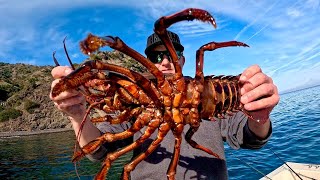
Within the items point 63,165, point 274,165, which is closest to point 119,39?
point 274,165

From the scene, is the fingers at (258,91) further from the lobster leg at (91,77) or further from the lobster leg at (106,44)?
the lobster leg at (106,44)

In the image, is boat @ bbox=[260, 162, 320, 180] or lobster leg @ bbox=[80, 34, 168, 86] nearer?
lobster leg @ bbox=[80, 34, 168, 86]

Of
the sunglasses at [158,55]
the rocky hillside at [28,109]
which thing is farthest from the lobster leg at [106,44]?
the rocky hillside at [28,109]

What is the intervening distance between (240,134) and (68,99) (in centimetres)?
304

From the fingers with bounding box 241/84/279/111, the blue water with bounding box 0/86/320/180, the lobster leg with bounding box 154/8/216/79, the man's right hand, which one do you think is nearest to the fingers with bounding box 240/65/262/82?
the fingers with bounding box 241/84/279/111

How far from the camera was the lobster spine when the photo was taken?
3.70 meters

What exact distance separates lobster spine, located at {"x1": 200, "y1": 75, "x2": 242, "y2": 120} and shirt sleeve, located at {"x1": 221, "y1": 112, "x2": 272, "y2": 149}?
1096 millimetres

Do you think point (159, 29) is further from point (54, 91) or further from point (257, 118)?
point (257, 118)

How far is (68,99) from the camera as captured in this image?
12.5ft

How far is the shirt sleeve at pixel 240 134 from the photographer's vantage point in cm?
487

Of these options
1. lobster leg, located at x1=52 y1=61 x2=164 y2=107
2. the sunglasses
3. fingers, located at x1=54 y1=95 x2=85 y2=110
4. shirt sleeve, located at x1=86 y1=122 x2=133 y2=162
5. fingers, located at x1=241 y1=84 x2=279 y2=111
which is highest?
the sunglasses

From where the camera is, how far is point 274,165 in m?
15.7

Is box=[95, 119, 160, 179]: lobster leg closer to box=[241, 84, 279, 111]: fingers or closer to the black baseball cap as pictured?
box=[241, 84, 279, 111]: fingers

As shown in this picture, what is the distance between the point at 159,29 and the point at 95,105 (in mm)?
1360
